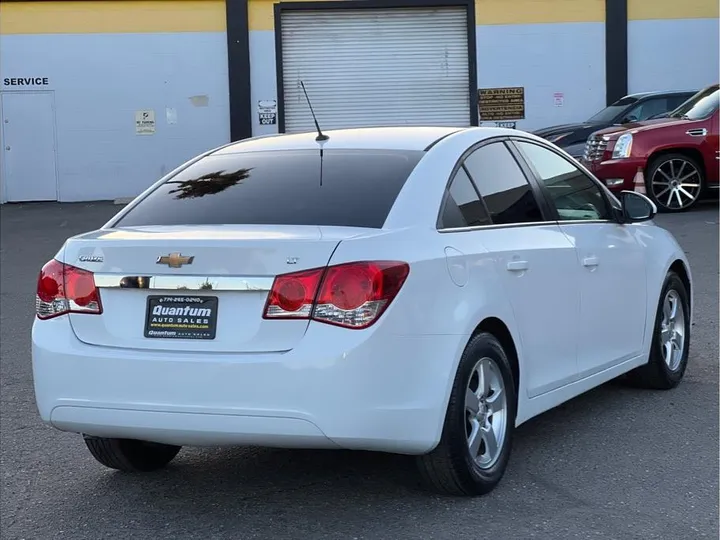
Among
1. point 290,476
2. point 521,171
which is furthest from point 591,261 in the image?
point 290,476

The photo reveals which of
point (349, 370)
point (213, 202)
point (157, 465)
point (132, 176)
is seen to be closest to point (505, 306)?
point (349, 370)

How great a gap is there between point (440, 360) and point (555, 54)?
Result: 858 inches

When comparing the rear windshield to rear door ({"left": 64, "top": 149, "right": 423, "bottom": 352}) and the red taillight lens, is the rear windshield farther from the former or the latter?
the red taillight lens

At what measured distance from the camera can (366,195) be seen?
15.8ft

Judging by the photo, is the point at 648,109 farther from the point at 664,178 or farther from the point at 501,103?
the point at 501,103

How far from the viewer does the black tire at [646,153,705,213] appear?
1633cm

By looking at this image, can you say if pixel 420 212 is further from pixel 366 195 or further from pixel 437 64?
pixel 437 64

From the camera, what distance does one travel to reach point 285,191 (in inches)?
197

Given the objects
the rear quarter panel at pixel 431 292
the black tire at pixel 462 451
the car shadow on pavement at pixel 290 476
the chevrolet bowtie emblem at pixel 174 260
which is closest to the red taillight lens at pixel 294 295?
the rear quarter panel at pixel 431 292

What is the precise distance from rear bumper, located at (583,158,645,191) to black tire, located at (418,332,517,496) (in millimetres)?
11770

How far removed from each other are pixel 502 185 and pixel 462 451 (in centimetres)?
141

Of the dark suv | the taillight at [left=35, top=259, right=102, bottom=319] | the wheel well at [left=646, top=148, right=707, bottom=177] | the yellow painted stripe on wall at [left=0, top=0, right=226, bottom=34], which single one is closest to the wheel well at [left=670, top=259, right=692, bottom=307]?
the taillight at [left=35, top=259, right=102, bottom=319]

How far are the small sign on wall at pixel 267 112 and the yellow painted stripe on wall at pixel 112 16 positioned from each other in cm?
181

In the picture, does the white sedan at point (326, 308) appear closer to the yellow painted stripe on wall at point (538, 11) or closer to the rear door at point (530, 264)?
the rear door at point (530, 264)
